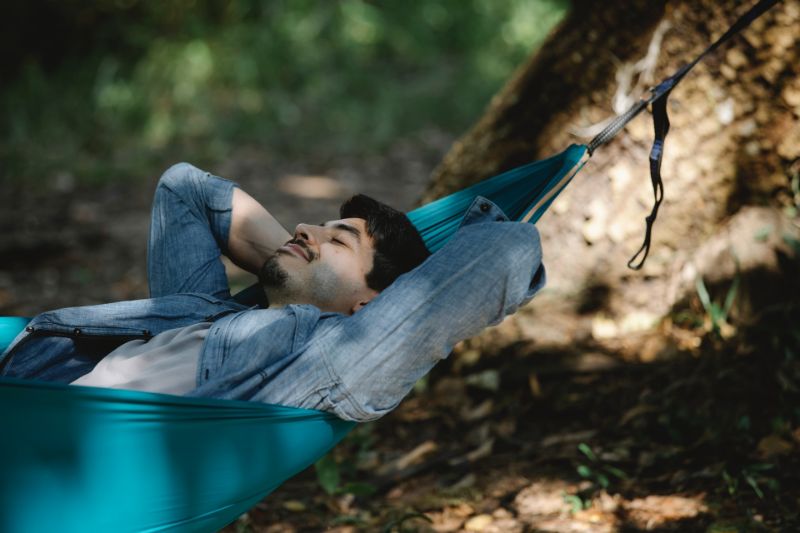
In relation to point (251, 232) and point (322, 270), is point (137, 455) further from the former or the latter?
point (251, 232)

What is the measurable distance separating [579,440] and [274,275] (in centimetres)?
99

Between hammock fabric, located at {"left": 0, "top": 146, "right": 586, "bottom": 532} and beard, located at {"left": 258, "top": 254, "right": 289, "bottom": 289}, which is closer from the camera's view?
hammock fabric, located at {"left": 0, "top": 146, "right": 586, "bottom": 532}

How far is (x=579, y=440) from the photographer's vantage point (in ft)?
7.38

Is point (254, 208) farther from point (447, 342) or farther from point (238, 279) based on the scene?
point (238, 279)

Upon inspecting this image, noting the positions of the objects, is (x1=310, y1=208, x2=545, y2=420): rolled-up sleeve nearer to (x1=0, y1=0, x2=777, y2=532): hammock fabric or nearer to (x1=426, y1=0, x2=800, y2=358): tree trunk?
(x1=0, y1=0, x2=777, y2=532): hammock fabric

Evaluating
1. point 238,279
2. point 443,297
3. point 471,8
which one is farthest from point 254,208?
point 471,8

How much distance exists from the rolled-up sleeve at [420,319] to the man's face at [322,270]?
0.77 ft

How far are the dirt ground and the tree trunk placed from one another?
0.10 m

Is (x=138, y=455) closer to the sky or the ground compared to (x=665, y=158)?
closer to the ground

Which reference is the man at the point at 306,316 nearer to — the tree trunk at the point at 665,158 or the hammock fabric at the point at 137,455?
the hammock fabric at the point at 137,455

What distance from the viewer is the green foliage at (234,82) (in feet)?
18.1

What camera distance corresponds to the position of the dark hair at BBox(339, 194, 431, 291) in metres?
1.85

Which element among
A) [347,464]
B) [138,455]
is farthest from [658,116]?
[138,455]

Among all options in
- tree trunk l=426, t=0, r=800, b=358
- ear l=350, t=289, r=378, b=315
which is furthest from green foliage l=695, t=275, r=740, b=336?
ear l=350, t=289, r=378, b=315
